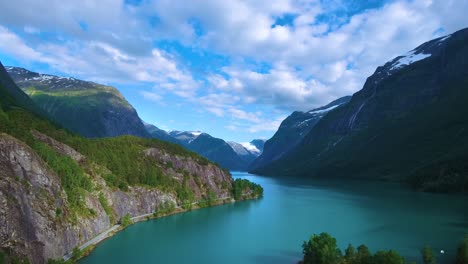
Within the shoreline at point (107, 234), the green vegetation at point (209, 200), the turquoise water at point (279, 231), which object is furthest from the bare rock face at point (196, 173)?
the shoreline at point (107, 234)

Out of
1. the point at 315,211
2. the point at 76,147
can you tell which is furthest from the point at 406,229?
the point at 76,147

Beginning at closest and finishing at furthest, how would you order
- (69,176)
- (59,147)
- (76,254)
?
(76,254) < (69,176) < (59,147)

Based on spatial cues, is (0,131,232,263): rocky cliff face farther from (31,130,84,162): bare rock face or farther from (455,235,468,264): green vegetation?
(455,235,468,264): green vegetation

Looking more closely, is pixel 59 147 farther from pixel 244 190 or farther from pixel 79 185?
pixel 244 190

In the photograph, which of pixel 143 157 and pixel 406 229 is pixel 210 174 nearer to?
pixel 143 157

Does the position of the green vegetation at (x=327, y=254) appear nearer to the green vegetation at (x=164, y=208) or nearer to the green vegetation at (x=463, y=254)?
the green vegetation at (x=463, y=254)

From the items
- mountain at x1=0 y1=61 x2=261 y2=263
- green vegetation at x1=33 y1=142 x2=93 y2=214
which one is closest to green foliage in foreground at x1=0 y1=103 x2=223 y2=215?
green vegetation at x1=33 y1=142 x2=93 y2=214

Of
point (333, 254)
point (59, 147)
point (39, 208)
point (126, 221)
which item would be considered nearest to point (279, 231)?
point (126, 221)
